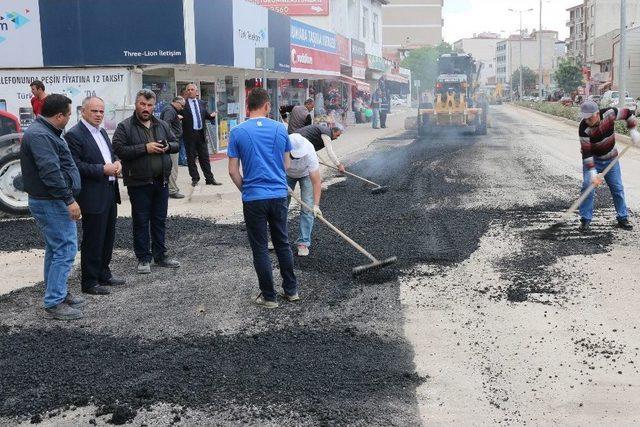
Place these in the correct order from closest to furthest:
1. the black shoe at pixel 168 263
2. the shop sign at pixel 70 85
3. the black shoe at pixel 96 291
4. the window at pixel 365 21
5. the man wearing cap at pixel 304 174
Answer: the black shoe at pixel 96 291 → the man wearing cap at pixel 304 174 → the black shoe at pixel 168 263 → the shop sign at pixel 70 85 → the window at pixel 365 21

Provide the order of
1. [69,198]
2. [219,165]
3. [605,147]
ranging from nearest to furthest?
[69,198] < [605,147] < [219,165]

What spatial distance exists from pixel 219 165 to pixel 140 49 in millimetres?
3443

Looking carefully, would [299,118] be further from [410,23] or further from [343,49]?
[410,23]

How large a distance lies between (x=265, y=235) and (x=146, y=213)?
5.72 feet

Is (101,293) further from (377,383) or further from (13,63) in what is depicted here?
(13,63)

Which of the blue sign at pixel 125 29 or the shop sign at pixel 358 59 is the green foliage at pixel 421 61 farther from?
the blue sign at pixel 125 29

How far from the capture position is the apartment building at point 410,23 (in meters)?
114

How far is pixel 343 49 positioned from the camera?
35.2 meters

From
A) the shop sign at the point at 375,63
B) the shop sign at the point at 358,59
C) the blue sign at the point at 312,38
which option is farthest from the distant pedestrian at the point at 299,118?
the shop sign at the point at 375,63

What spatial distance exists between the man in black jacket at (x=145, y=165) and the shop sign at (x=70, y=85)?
962 cm

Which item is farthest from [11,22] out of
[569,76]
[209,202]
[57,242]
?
[569,76]

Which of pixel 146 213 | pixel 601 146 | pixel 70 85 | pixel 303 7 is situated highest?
pixel 303 7

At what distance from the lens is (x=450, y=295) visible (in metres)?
6.54

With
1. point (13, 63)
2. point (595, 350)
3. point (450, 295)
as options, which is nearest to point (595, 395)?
point (595, 350)
